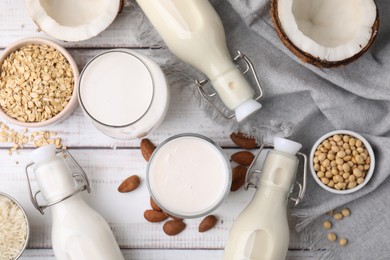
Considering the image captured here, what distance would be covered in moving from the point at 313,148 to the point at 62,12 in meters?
0.53

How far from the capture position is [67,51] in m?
1.20

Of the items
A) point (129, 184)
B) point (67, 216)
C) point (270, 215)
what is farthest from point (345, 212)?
point (67, 216)

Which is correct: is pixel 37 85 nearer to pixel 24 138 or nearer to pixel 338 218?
pixel 24 138

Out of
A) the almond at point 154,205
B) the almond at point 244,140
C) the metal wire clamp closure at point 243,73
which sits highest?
the metal wire clamp closure at point 243,73

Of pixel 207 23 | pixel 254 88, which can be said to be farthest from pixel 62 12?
pixel 254 88

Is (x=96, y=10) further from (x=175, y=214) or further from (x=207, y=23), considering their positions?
(x=175, y=214)

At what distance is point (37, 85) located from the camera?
46.3 inches

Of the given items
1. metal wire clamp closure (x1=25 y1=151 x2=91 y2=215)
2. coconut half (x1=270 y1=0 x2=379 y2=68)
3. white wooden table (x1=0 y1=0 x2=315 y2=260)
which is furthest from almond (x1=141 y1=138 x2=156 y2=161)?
coconut half (x1=270 y1=0 x2=379 y2=68)

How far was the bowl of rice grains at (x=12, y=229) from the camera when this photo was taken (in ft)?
3.79

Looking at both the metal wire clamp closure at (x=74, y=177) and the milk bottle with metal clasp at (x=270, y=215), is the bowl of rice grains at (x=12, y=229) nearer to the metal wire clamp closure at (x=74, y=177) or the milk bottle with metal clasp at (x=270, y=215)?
the metal wire clamp closure at (x=74, y=177)

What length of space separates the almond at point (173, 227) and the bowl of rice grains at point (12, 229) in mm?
254

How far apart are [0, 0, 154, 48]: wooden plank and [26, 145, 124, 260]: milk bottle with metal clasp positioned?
0.23m

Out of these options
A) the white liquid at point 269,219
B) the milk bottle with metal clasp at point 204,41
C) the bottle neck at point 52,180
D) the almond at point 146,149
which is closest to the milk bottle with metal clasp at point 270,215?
the white liquid at point 269,219

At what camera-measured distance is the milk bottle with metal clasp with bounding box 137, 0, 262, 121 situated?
1.08 meters
